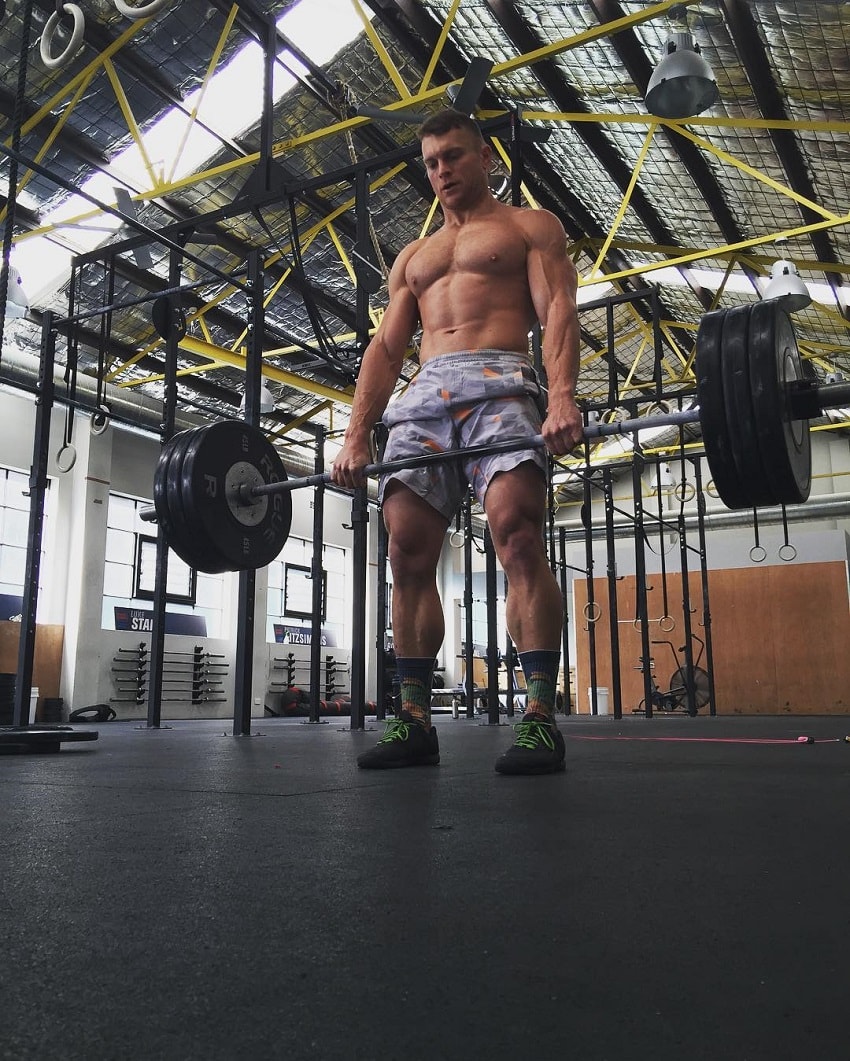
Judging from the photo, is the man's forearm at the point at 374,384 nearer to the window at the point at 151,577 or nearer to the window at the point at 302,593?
the window at the point at 151,577

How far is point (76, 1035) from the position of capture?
37 cm

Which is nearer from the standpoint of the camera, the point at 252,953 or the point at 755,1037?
the point at 755,1037

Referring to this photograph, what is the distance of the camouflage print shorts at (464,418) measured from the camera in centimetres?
177

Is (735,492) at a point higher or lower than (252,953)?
higher

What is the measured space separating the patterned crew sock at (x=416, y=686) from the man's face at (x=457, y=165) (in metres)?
0.99

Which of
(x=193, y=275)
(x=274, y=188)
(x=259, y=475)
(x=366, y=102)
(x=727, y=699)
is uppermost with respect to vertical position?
(x=366, y=102)

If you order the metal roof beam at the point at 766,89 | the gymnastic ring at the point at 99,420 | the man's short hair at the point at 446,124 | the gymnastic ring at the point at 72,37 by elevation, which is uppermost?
the metal roof beam at the point at 766,89

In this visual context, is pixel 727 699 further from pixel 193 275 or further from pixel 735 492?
pixel 735 492

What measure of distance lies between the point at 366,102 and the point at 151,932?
609 cm

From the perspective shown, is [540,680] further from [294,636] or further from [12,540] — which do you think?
[294,636]

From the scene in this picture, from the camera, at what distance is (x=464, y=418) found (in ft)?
5.96

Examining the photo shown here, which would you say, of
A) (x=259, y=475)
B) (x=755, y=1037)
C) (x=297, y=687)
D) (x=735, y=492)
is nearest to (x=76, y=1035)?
(x=755, y=1037)

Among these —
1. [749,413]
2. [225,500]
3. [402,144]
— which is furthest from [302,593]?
[749,413]

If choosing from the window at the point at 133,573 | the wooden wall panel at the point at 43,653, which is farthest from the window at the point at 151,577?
the wooden wall panel at the point at 43,653
